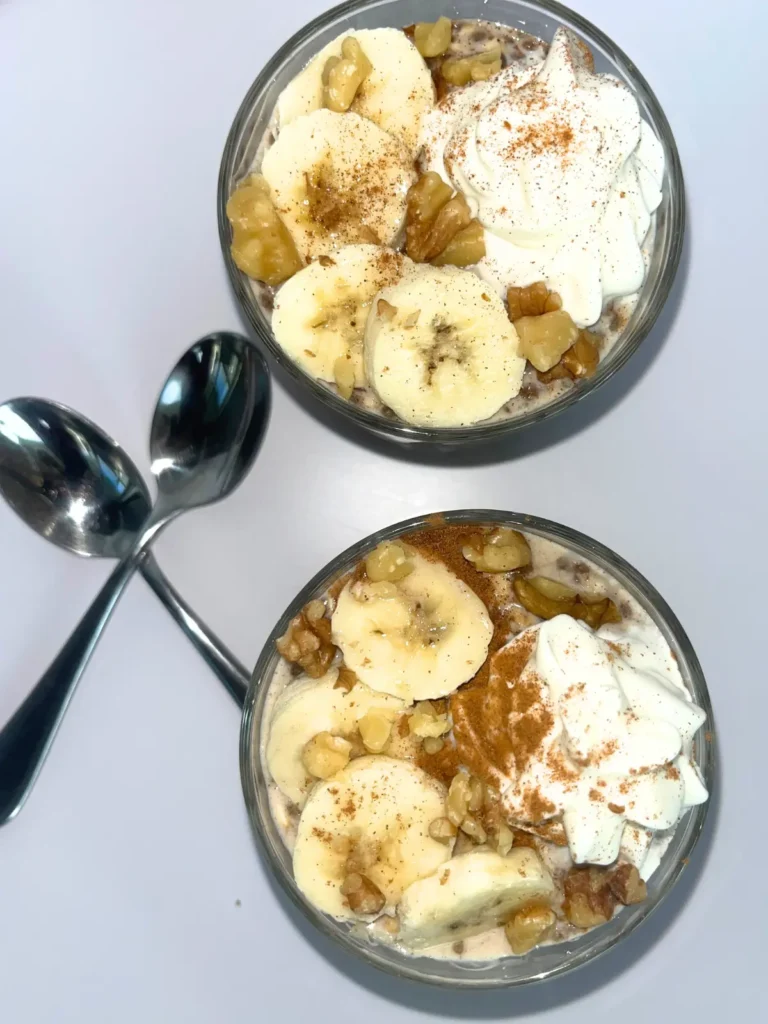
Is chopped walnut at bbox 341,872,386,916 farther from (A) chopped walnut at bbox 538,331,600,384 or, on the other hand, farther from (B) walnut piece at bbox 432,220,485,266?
(B) walnut piece at bbox 432,220,485,266

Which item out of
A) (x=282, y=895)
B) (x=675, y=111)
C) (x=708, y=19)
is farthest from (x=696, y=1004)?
(x=708, y=19)

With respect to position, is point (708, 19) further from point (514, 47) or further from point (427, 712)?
point (427, 712)

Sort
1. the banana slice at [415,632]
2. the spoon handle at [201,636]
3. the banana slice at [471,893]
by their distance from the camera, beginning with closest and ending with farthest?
the banana slice at [471,893] < the banana slice at [415,632] < the spoon handle at [201,636]

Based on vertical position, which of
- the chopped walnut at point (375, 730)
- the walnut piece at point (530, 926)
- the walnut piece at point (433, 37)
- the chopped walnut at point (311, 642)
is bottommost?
the walnut piece at point (530, 926)

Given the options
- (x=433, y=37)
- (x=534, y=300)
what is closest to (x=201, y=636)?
(x=534, y=300)

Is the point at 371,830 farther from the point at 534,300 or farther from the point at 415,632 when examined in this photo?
the point at 534,300

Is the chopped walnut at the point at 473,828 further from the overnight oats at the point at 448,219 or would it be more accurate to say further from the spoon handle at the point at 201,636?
the overnight oats at the point at 448,219

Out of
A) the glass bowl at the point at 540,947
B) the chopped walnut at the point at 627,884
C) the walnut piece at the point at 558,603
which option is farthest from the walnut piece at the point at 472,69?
the chopped walnut at the point at 627,884
